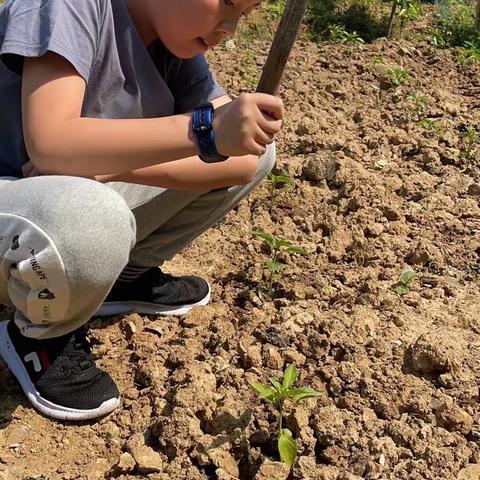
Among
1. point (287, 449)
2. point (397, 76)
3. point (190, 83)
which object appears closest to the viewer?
point (287, 449)

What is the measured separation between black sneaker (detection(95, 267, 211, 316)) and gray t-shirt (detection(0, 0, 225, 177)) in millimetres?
540

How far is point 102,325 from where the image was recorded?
2.20 metres

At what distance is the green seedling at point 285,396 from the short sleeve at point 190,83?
2.60 feet

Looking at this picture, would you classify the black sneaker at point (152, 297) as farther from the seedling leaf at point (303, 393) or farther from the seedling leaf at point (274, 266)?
the seedling leaf at point (303, 393)

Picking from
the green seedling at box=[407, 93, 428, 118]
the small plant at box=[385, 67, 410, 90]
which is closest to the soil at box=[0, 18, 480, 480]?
the green seedling at box=[407, 93, 428, 118]

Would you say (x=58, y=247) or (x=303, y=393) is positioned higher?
(x=58, y=247)

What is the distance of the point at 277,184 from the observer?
9.78 feet

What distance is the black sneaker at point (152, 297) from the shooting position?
223 cm

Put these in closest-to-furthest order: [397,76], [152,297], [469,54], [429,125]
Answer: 1. [152,297]
2. [429,125]
3. [397,76]
4. [469,54]

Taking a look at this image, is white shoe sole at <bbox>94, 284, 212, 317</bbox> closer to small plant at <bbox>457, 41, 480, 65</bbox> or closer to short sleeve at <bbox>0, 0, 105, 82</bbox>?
short sleeve at <bbox>0, 0, 105, 82</bbox>

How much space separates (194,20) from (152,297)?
94 cm

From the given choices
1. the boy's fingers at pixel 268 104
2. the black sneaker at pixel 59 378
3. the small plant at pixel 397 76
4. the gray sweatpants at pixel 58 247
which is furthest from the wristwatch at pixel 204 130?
the small plant at pixel 397 76

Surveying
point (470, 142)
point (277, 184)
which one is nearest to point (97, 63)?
point (277, 184)

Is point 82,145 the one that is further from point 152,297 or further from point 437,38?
point 437,38
